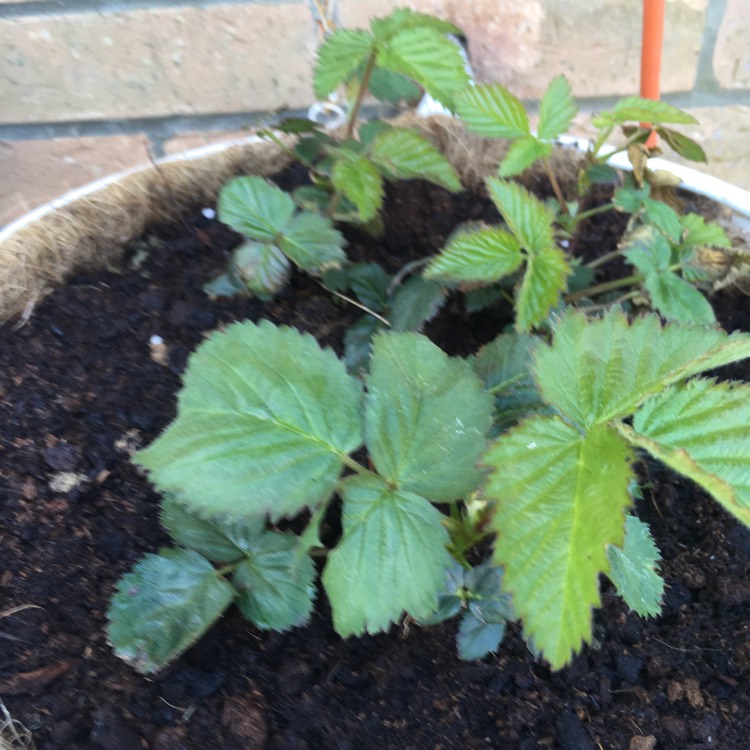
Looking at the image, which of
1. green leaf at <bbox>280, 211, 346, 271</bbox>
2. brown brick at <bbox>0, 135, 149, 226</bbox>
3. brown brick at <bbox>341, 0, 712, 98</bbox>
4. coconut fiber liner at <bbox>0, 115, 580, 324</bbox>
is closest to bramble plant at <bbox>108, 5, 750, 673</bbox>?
green leaf at <bbox>280, 211, 346, 271</bbox>

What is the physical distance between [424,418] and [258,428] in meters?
0.12

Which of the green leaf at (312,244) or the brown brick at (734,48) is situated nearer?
the green leaf at (312,244)

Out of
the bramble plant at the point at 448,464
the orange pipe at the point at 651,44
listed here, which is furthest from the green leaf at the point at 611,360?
the orange pipe at the point at 651,44

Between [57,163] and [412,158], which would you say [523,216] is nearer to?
[412,158]

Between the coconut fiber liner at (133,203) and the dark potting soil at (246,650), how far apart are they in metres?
0.08

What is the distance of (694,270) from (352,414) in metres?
0.47

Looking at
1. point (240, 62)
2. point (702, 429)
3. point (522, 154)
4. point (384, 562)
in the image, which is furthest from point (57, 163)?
point (702, 429)

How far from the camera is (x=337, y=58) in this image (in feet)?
2.62

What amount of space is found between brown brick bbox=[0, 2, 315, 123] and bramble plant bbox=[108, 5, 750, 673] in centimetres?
70

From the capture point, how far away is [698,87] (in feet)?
4.60

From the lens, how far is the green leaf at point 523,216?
0.75 metres

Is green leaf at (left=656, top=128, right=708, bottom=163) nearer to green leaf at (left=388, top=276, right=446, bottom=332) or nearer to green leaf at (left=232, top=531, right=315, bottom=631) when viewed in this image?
green leaf at (left=388, top=276, right=446, bottom=332)

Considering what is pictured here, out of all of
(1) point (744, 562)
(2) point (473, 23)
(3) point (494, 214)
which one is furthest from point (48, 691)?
(2) point (473, 23)

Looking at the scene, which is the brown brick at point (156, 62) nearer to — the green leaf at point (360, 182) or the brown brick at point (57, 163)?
the brown brick at point (57, 163)
